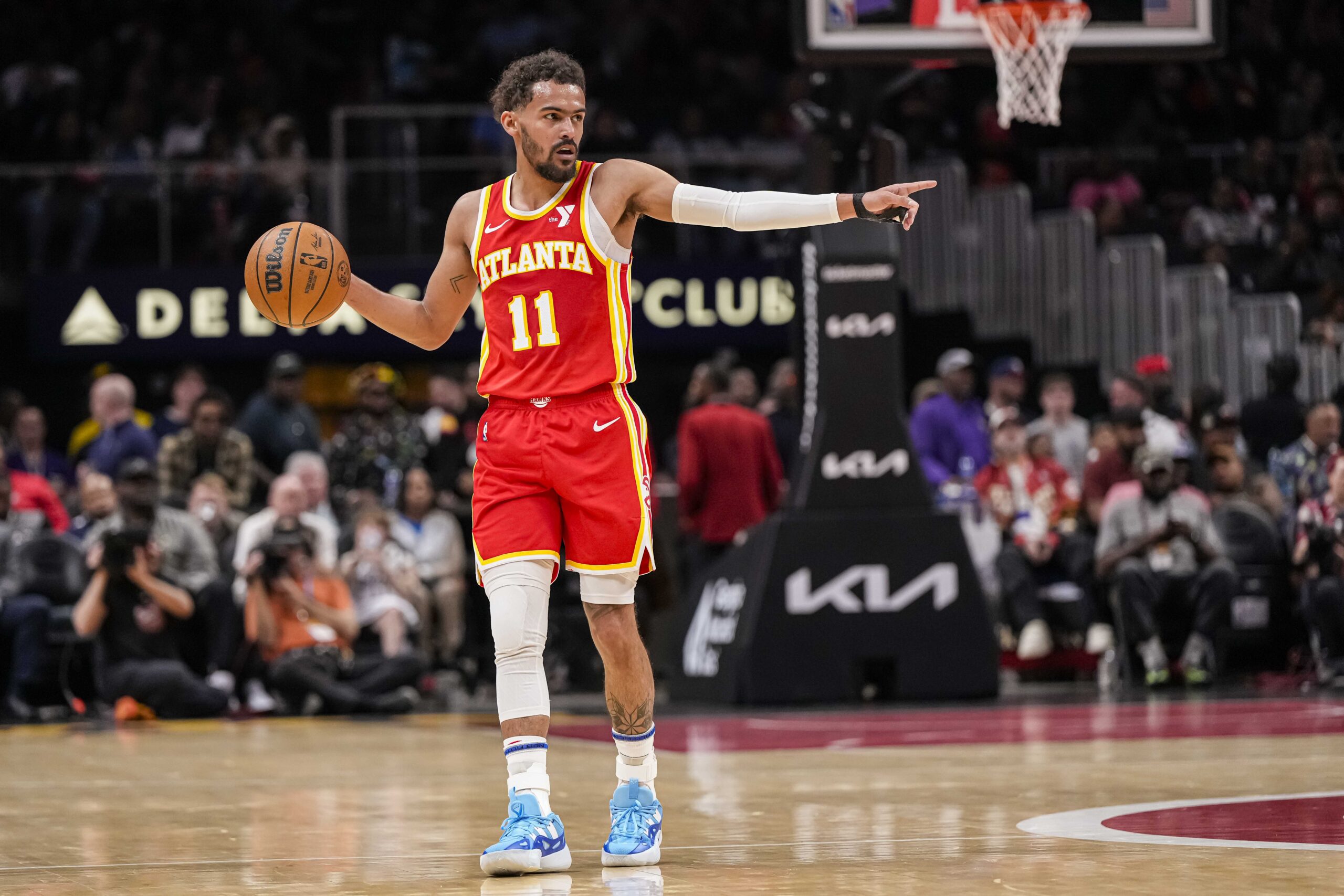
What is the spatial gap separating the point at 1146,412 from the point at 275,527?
6.20 metres

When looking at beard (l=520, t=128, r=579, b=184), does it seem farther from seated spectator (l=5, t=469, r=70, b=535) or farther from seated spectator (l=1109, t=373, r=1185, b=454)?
seated spectator (l=1109, t=373, r=1185, b=454)

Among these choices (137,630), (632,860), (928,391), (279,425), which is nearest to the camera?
(632,860)

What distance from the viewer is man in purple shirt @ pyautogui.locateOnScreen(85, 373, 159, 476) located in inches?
524

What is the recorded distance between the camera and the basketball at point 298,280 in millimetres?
5434

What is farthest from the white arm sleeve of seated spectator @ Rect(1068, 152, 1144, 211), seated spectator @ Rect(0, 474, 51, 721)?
seated spectator @ Rect(1068, 152, 1144, 211)

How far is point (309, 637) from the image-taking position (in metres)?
11.8

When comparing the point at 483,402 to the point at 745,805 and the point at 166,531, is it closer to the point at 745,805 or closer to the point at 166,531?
the point at 166,531

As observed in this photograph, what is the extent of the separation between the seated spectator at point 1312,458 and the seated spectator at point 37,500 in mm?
8360

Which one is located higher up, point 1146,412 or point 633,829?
point 1146,412

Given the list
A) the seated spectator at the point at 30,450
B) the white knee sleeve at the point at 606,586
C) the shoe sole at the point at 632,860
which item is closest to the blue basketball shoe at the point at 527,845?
the shoe sole at the point at 632,860

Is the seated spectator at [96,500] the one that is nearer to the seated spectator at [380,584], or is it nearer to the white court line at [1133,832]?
the seated spectator at [380,584]

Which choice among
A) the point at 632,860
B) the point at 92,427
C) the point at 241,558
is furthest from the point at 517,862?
the point at 92,427

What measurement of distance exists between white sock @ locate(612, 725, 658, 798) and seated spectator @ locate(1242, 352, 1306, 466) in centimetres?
1036

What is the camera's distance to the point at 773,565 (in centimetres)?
1083
